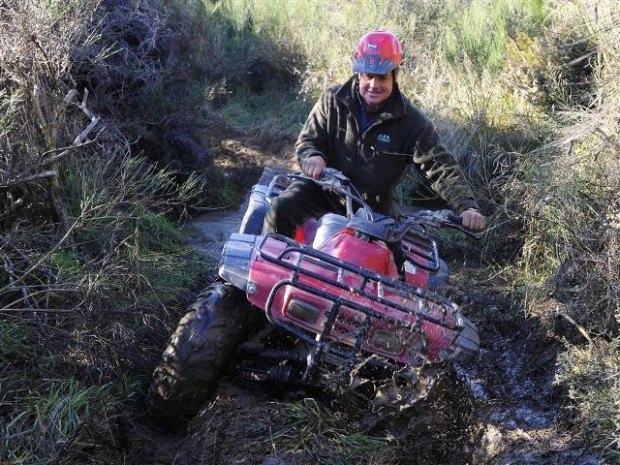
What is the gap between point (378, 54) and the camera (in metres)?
3.96

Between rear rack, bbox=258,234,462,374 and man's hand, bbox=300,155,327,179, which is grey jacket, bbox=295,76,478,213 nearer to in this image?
man's hand, bbox=300,155,327,179

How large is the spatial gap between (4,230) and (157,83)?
2511 millimetres

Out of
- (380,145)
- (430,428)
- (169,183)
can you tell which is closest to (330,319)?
(430,428)

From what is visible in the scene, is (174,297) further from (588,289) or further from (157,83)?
(157,83)

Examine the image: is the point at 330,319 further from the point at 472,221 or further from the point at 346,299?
the point at 472,221

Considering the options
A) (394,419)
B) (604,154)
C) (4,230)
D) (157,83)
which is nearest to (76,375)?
(4,230)

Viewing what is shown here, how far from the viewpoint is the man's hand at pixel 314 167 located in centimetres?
374

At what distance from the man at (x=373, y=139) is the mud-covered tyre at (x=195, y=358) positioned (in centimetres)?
76

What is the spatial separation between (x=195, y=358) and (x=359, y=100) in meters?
1.89

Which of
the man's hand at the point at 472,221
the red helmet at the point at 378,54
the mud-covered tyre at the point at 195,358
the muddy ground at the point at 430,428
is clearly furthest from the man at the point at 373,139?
the muddy ground at the point at 430,428

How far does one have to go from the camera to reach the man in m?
4.00

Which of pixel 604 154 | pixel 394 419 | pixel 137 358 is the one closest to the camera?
pixel 394 419

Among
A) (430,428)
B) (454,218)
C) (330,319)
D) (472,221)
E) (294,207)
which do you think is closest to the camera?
(330,319)

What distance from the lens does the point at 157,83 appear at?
6.27 meters
